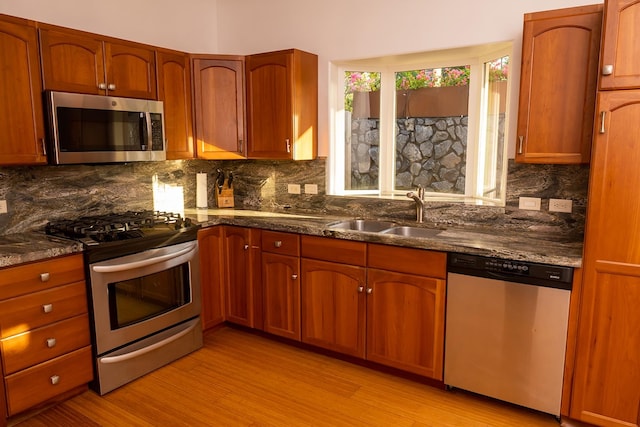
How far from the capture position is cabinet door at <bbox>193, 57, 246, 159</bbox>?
11.5ft

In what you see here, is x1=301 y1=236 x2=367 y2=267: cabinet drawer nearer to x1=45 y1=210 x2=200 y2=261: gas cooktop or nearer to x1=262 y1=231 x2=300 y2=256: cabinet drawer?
x1=262 y1=231 x2=300 y2=256: cabinet drawer

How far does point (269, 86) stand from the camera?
11.2 feet

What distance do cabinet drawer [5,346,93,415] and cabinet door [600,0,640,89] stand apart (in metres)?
3.11

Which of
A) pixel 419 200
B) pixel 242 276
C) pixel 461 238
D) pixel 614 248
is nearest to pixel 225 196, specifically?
pixel 242 276

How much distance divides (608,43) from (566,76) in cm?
35

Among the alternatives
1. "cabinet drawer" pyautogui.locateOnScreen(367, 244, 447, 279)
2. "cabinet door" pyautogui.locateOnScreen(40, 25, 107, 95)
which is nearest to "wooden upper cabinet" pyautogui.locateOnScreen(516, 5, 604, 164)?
"cabinet drawer" pyautogui.locateOnScreen(367, 244, 447, 279)

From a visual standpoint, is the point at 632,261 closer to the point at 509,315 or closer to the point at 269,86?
the point at 509,315

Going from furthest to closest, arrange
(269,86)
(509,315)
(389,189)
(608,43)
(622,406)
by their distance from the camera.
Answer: (389,189) < (269,86) < (509,315) < (622,406) < (608,43)

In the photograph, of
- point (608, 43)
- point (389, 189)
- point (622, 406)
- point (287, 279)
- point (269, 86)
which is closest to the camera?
point (608, 43)

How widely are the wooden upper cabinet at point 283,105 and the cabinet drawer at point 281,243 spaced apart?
0.64 meters

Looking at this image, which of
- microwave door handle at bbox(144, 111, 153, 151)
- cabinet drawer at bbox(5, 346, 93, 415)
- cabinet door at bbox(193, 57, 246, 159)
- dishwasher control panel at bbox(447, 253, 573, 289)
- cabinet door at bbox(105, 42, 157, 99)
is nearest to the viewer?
dishwasher control panel at bbox(447, 253, 573, 289)

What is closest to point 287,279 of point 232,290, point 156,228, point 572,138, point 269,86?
point 232,290

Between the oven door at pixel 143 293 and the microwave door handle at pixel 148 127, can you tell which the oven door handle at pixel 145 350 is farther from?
the microwave door handle at pixel 148 127

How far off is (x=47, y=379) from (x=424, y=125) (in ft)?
9.86
